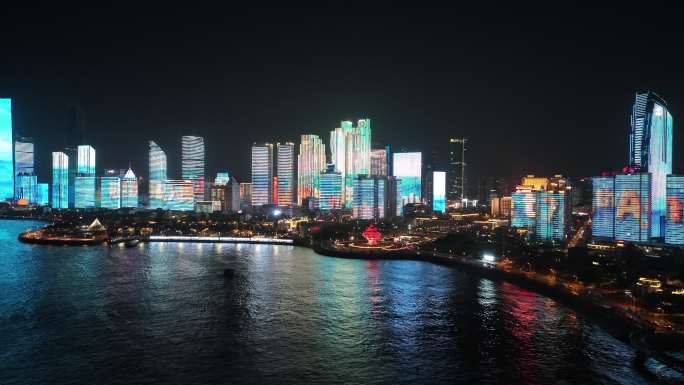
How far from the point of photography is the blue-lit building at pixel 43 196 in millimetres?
59344

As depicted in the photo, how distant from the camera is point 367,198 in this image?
41.3m

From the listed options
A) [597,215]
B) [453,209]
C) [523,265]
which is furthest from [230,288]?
[453,209]

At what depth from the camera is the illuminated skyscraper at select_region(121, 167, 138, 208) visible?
57.3 m

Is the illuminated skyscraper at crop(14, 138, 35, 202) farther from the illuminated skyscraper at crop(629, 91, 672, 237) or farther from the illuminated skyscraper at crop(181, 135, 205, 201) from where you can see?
the illuminated skyscraper at crop(629, 91, 672, 237)

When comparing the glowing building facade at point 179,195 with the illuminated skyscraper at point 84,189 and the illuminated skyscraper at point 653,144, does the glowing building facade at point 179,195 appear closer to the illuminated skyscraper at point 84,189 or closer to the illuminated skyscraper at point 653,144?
the illuminated skyscraper at point 84,189

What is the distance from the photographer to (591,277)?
46.5ft

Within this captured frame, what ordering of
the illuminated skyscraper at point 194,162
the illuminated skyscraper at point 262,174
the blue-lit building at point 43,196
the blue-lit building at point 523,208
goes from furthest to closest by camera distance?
the blue-lit building at point 43,196
the illuminated skyscraper at point 194,162
the illuminated skyscraper at point 262,174
the blue-lit building at point 523,208

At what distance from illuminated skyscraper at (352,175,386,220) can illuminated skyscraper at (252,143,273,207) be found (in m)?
15.3

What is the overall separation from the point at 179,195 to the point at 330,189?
17156 millimetres

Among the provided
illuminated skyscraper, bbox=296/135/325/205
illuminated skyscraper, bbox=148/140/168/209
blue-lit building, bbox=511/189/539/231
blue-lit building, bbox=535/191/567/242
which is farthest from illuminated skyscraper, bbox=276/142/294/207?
blue-lit building, bbox=535/191/567/242

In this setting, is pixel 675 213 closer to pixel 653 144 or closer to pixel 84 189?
pixel 653 144

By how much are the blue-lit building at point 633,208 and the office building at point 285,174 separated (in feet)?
107

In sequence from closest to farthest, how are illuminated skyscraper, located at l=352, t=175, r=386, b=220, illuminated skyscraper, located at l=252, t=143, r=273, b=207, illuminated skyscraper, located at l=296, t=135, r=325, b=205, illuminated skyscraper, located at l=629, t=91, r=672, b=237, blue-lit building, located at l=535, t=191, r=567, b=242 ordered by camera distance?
illuminated skyscraper, located at l=629, t=91, r=672, b=237
blue-lit building, located at l=535, t=191, r=567, b=242
illuminated skyscraper, located at l=352, t=175, r=386, b=220
illuminated skyscraper, located at l=252, t=143, r=273, b=207
illuminated skyscraper, located at l=296, t=135, r=325, b=205

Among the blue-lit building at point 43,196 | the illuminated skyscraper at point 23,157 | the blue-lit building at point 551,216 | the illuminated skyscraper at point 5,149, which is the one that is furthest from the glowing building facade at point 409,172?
the illuminated skyscraper at point 23,157
